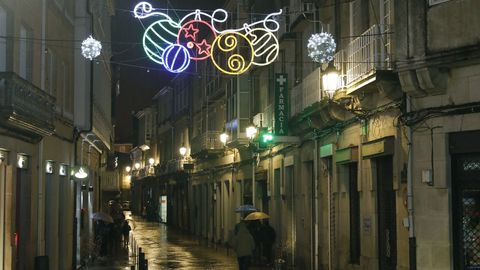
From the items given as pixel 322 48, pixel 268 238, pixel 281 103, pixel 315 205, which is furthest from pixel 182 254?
pixel 322 48

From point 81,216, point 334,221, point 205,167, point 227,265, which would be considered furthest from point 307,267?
point 205,167

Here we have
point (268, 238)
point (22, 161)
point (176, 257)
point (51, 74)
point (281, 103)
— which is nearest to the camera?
point (22, 161)

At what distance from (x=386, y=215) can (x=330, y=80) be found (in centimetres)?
350

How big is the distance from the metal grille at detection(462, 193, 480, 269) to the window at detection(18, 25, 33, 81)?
9963 mm

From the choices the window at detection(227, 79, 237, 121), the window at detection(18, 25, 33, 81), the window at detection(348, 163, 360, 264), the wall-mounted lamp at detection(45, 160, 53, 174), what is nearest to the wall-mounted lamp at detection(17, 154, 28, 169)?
the window at detection(18, 25, 33, 81)

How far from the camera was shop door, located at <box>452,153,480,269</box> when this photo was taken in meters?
12.6

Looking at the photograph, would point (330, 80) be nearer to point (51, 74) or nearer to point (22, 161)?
point (22, 161)

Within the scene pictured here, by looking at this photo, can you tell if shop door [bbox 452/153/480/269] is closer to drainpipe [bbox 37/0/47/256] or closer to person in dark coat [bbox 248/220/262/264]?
drainpipe [bbox 37/0/47/256]

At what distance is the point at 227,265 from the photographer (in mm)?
26359

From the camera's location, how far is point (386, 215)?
1566cm

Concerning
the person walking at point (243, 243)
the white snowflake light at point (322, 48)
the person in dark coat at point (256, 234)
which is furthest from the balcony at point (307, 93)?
the person in dark coat at point (256, 234)

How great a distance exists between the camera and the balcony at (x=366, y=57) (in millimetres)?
14352

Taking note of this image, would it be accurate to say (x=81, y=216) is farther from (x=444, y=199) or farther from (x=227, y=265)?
(x=444, y=199)

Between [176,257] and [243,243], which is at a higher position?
[243,243]
